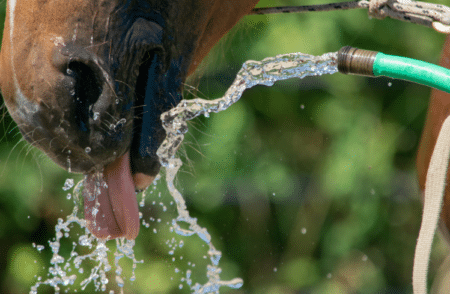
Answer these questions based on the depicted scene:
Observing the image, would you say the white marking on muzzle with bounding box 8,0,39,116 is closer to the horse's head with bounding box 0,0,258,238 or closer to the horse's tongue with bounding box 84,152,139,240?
the horse's head with bounding box 0,0,258,238

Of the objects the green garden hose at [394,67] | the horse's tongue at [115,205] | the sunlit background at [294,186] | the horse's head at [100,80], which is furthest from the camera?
the sunlit background at [294,186]

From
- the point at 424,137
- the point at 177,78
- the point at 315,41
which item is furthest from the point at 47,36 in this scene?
the point at 315,41

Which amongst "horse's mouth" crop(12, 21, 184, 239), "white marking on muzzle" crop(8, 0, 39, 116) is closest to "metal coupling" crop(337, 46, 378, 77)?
"horse's mouth" crop(12, 21, 184, 239)

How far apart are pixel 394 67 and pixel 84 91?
0.40 m

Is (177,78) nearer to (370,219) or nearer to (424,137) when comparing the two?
(424,137)

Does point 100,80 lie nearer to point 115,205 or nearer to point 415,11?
point 115,205

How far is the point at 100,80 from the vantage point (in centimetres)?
65

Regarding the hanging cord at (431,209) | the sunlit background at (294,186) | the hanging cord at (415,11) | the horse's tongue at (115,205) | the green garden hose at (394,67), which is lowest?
the sunlit background at (294,186)

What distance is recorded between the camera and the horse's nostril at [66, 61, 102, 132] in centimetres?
64

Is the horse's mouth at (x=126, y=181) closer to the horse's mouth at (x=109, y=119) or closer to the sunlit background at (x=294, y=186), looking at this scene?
the horse's mouth at (x=109, y=119)

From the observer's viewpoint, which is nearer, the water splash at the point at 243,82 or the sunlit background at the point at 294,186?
the water splash at the point at 243,82

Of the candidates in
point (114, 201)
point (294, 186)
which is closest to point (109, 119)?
point (114, 201)

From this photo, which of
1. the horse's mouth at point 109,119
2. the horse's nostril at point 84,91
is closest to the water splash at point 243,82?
the horse's mouth at point 109,119

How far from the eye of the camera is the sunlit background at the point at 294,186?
1895 millimetres
